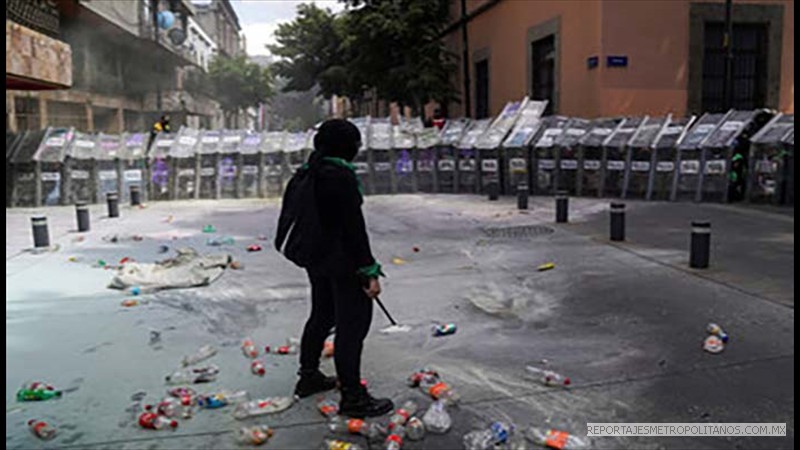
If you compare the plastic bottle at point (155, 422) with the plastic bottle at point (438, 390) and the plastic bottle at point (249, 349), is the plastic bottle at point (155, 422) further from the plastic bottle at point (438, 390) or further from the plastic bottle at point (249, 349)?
the plastic bottle at point (438, 390)

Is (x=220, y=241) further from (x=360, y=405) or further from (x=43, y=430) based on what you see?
(x=360, y=405)

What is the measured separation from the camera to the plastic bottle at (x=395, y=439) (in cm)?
325

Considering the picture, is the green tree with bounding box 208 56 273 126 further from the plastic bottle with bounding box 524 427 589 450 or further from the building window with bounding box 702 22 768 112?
the plastic bottle with bounding box 524 427 589 450

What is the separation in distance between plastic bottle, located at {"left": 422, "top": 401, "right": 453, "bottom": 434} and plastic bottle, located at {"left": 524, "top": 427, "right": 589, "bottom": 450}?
1.33ft

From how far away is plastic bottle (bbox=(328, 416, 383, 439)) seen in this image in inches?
134

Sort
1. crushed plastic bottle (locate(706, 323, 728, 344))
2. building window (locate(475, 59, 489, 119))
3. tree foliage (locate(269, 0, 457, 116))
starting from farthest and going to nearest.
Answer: building window (locate(475, 59, 489, 119))
tree foliage (locate(269, 0, 457, 116))
crushed plastic bottle (locate(706, 323, 728, 344))

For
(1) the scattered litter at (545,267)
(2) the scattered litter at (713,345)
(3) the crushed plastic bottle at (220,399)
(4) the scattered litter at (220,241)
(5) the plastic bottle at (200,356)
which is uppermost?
(4) the scattered litter at (220,241)

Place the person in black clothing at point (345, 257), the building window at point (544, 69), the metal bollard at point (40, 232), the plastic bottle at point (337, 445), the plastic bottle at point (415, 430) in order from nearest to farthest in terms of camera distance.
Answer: the plastic bottle at point (337, 445), the plastic bottle at point (415, 430), the person in black clothing at point (345, 257), the metal bollard at point (40, 232), the building window at point (544, 69)

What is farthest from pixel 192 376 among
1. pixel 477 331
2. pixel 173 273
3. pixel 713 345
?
pixel 713 345

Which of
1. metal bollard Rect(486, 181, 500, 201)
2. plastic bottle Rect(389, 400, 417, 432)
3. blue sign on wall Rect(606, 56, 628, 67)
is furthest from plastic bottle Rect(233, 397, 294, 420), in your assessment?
blue sign on wall Rect(606, 56, 628, 67)

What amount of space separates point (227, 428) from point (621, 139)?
11.1 metres

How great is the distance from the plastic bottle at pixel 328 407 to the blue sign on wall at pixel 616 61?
12.7m

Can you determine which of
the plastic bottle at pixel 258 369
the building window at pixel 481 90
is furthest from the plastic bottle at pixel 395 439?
the building window at pixel 481 90

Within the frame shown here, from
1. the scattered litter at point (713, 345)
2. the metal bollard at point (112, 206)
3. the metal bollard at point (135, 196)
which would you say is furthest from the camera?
the metal bollard at point (135, 196)
